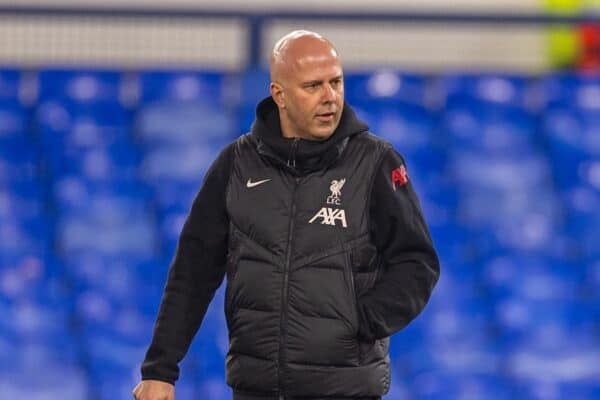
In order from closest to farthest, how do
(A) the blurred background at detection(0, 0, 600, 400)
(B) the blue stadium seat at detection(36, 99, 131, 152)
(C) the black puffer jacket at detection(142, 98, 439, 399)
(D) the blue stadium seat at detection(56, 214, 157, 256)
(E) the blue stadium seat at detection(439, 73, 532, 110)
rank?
(C) the black puffer jacket at detection(142, 98, 439, 399) < (A) the blurred background at detection(0, 0, 600, 400) < (D) the blue stadium seat at detection(56, 214, 157, 256) < (B) the blue stadium seat at detection(36, 99, 131, 152) < (E) the blue stadium seat at detection(439, 73, 532, 110)

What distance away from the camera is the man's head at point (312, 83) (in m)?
3.25

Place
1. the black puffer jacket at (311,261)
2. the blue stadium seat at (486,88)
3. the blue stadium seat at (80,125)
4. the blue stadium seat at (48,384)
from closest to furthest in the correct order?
the black puffer jacket at (311,261)
the blue stadium seat at (48,384)
the blue stadium seat at (80,125)
the blue stadium seat at (486,88)

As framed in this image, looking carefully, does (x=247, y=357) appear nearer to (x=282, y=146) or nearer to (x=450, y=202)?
(x=282, y=146)

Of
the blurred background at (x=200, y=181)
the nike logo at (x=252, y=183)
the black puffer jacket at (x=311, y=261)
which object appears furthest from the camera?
the blurred background at (x=200, y=181)

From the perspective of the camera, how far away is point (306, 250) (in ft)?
10.4

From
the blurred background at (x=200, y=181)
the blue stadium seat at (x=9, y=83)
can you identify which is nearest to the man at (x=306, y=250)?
the blurred background at (x=200, y=181)

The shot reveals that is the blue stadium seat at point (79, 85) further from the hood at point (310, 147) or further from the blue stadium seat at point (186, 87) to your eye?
the hood at point (310, 147)

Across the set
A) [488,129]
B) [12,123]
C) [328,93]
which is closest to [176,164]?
[12,123]

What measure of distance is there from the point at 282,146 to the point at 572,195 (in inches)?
169

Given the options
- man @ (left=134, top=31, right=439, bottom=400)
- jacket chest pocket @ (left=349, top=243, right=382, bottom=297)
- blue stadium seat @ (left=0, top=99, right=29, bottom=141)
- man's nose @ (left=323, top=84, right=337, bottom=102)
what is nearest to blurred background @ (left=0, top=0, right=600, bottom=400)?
blue stadium seat @ (left=0, top=99, right=29, bottom=141)

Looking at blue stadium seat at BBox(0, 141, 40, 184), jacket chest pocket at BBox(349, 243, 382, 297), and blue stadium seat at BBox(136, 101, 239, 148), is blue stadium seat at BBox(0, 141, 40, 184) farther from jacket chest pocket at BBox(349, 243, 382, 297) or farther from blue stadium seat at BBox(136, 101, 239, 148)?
jacket chest pocket at BBox(349, 243, 382, 297)

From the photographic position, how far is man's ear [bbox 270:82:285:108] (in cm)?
331

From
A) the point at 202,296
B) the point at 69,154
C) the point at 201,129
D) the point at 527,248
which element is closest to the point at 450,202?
the point at 527,248

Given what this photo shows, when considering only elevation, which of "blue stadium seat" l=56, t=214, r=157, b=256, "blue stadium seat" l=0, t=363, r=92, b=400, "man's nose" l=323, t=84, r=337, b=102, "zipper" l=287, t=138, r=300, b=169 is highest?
"blue stadium seat" l=56, t=214, r=157, b=256
